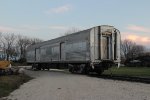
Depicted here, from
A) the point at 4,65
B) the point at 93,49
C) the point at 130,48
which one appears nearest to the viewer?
the point at 93,49

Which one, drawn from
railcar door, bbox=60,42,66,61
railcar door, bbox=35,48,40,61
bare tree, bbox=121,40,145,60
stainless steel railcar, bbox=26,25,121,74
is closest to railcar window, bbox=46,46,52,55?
railcar door, bbox=60,42,66,61

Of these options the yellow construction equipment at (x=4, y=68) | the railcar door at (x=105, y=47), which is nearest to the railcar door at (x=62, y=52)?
the yellow construction equipment at (x=4, y=68)

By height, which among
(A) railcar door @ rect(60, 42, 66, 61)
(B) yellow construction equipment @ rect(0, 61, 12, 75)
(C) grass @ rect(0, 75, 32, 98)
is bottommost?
(C) grass @ rect(0, 75, 32, 98)

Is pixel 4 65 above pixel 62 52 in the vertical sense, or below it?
below

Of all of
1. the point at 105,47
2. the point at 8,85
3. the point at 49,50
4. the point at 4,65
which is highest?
the point at 49,50

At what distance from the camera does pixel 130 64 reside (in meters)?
74.1

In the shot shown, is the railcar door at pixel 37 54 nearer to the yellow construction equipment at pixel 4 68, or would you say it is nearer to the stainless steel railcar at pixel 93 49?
the stainless steel railcar at pixel 93 49

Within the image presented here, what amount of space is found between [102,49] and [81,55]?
2.16 meters

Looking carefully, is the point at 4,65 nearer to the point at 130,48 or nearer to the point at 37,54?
the point at 37,54

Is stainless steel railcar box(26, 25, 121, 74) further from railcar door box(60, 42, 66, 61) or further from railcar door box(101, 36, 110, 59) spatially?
railcar door box(60, 42, 66, 61)

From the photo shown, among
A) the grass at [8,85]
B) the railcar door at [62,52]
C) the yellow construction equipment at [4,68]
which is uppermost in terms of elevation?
the railcar door at [62,52]

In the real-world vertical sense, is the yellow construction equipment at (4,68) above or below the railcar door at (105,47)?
below

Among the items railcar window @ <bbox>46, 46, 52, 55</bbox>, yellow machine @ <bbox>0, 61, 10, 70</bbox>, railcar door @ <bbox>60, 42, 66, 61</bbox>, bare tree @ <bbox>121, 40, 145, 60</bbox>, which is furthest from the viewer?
bare tree @ <bbox>121, 40, 145, 60</bbox>

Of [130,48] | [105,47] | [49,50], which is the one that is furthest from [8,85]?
[130,48]
